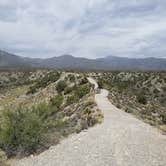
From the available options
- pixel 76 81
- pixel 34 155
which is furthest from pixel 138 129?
pixel 76 81

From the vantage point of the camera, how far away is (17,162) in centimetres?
1703

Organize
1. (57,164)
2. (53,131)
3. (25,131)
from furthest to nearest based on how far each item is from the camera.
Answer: (53,131)
(25,131)
(57,164)

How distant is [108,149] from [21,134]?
473cm

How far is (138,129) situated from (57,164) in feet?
27.4

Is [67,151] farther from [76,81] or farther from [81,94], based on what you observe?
[76,81]

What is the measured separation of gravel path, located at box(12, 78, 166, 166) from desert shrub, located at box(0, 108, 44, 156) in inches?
43.5

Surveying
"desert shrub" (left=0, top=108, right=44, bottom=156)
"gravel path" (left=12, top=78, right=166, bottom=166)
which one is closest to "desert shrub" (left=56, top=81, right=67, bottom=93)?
"gravel path" (left=12, top=78, right=166, bottom=166)

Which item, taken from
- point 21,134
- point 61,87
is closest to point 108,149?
point 21,134

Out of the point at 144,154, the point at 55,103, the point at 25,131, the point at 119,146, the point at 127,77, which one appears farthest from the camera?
the point at 127,77

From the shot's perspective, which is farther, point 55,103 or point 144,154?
point 55,103

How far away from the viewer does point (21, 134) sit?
19.4 meters

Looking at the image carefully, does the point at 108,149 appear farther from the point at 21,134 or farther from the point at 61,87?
the point at 61,87

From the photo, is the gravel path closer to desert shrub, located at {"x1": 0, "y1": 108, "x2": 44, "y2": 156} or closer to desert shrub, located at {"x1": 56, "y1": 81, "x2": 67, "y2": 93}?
desert shrub, located at {"x1": 0, "y1": 108, "x2": 44, "y2": 156}

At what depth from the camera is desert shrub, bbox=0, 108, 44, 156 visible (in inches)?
745
